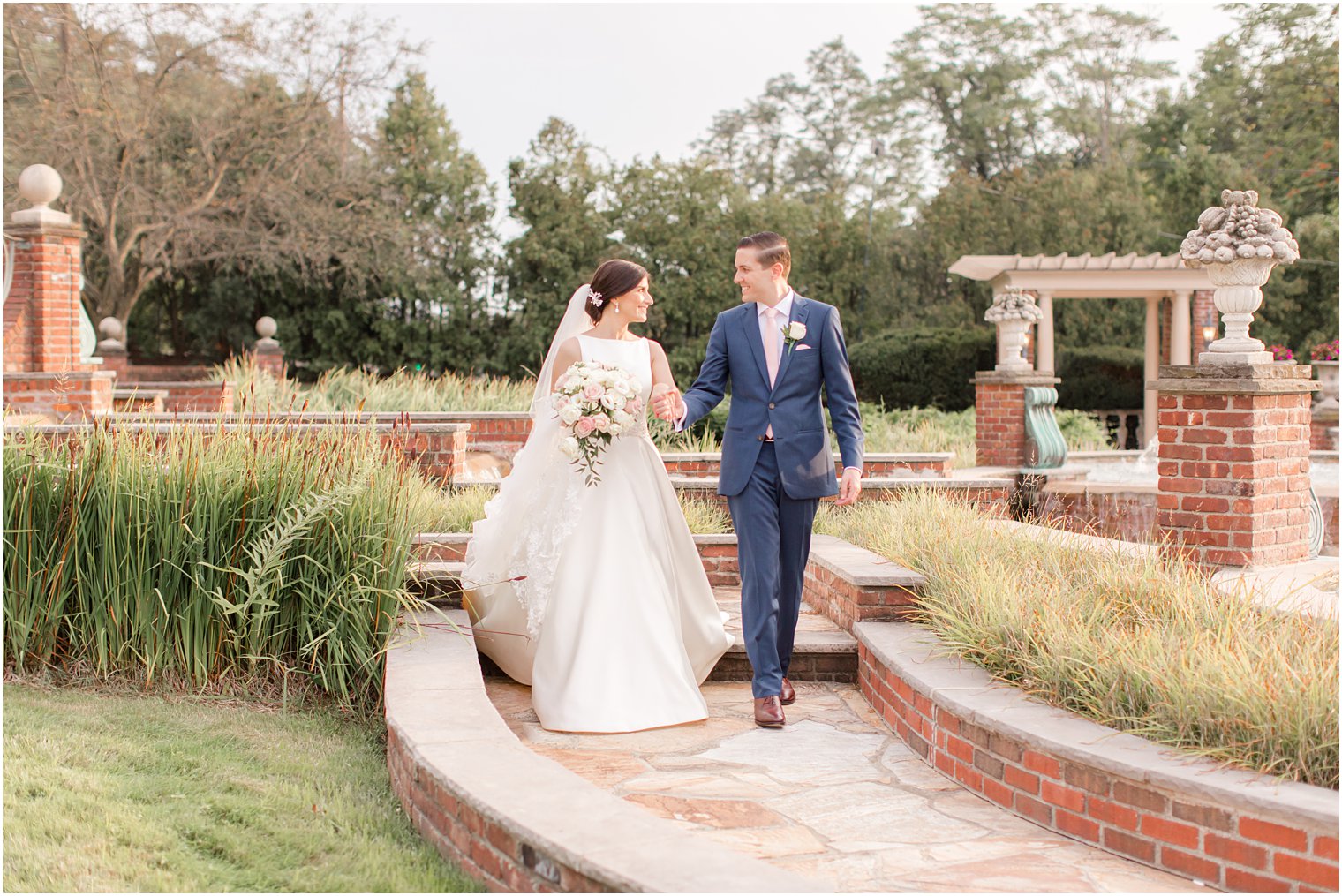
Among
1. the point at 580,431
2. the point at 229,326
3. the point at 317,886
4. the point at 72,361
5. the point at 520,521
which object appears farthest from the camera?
the point at 229,326

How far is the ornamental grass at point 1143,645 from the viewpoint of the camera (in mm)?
3496

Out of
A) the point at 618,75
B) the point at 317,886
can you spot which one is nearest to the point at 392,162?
the point at 618,75

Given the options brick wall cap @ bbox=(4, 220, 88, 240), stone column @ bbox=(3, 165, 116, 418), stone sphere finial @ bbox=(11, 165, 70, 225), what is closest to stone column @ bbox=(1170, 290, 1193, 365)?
stone column @ bbox=(3, 165, 116, 418)

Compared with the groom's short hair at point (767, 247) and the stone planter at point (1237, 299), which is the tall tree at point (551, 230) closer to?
the stone planter at point (1237, 299)

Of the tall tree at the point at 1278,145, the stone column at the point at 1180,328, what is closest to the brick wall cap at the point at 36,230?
the stone column at the point at 1180,328

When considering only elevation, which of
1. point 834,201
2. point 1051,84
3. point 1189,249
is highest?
point 1051,84

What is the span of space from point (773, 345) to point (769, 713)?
1539 mm

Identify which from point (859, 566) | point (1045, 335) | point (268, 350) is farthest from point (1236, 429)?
point (268, 350)

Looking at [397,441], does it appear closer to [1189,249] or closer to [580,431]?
[580,431]

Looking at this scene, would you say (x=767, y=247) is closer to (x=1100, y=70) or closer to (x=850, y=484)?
(x=850, y=484)

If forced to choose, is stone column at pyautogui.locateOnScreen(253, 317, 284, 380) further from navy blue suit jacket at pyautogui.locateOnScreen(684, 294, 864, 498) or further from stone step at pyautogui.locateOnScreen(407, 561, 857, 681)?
navy blue suit jacket at pyautogui.locateOnScreen(684, 294, 864, 498)

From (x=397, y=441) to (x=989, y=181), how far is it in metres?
24.5

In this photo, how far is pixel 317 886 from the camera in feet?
11.1

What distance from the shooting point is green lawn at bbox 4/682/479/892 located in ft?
11.1
